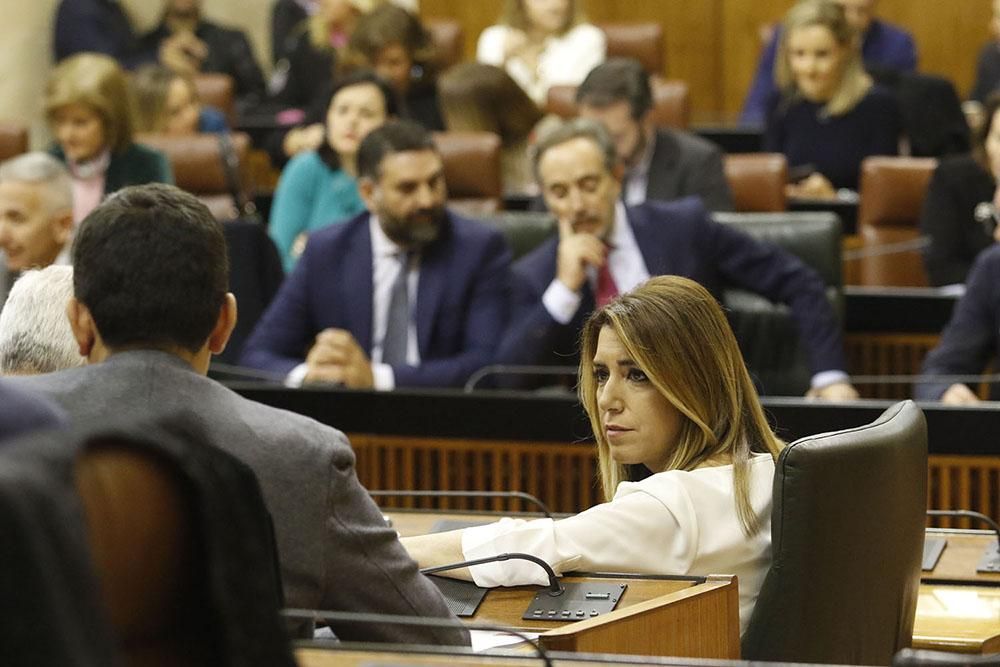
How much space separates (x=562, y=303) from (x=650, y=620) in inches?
97.3

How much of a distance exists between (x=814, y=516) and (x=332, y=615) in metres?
0.74

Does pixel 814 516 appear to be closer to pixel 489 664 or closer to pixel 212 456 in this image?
pixel 489 664

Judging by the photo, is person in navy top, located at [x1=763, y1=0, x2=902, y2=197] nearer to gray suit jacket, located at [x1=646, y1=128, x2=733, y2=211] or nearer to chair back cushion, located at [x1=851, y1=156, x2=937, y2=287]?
chair back cushion, located at [x1=851, y1=156, x2=937, y2=287]

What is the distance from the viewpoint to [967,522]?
147 inches

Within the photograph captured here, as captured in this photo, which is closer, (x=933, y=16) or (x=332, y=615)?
(x=332, y=615)

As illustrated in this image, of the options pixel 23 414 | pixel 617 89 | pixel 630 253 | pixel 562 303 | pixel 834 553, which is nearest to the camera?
pixel 23 414

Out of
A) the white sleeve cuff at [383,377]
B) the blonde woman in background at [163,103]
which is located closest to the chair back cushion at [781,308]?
the white sleeve cuff at [383,377]

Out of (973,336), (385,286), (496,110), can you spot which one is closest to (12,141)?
(496,110)

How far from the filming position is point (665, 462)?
260 cm

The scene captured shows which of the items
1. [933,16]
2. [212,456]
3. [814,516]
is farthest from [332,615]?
[933,16]

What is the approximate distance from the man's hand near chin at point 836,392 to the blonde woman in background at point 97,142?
2402 millimetres

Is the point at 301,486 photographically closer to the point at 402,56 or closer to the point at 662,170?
the point at 662,170

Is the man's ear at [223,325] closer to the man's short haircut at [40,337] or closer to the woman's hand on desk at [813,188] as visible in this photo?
the man's short haircut at [40,337]

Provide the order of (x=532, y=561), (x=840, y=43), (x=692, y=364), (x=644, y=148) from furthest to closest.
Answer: (x=840, y=43) < (x=644, y=148) < (x=692, y=364) < (x=532, y=561)
